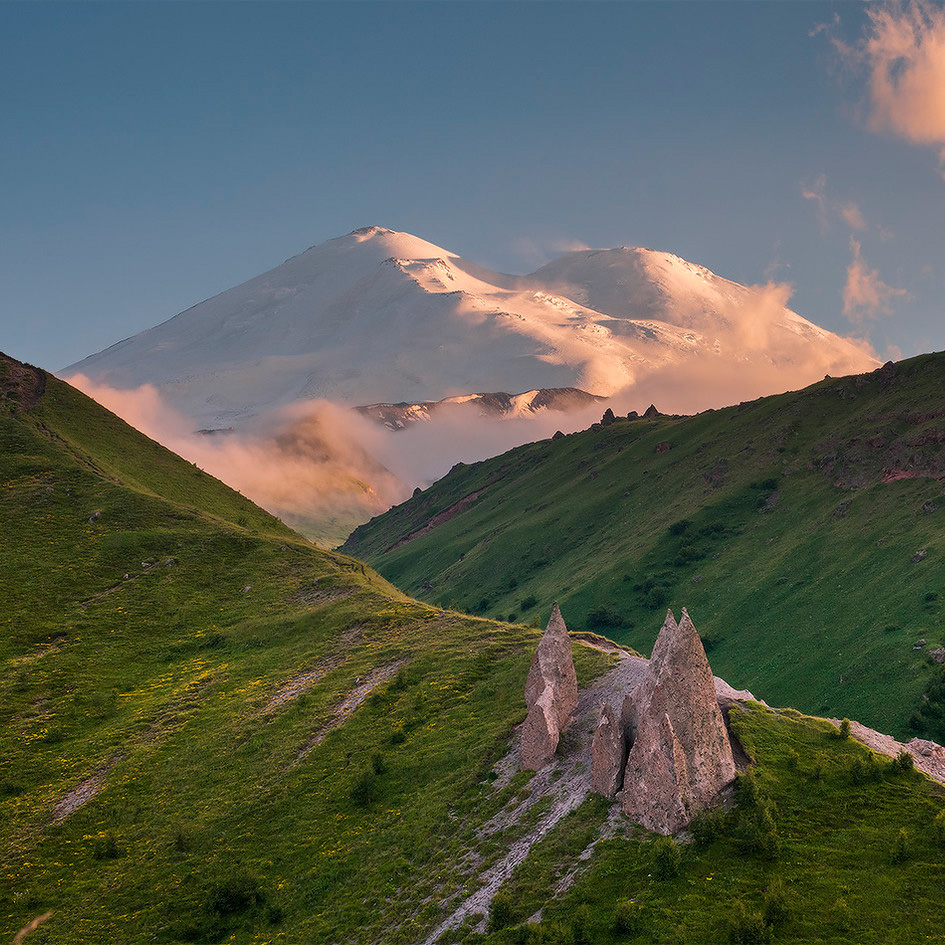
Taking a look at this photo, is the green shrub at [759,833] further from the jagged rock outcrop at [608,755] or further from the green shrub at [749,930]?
the jagged rock outcrop at [608,755]

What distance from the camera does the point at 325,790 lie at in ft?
160

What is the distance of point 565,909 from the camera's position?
106ft

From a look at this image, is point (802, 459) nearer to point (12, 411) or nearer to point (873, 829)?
point (873, 829)

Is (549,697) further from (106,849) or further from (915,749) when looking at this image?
(106,849)

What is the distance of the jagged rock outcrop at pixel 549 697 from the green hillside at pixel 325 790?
157 cm

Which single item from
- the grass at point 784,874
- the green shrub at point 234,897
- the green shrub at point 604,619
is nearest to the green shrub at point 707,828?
the grass at point 784,874

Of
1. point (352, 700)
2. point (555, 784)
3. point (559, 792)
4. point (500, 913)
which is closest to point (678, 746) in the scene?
point (559, 792)

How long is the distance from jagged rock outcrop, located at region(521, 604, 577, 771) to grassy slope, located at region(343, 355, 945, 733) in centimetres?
4086

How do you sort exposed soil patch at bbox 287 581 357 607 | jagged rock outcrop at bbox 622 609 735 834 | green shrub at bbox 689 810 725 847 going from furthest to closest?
exposed soil patch at bbox 287 581 357 607 → jagged rock outcrop at bbox 622 609 735 834 → green shrub at bbox 689 810 725 847

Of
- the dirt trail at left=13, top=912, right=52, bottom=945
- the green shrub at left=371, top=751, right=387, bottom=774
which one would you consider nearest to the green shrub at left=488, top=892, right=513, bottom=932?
the green shrub at left=371, top=751, right=387, bottom=774

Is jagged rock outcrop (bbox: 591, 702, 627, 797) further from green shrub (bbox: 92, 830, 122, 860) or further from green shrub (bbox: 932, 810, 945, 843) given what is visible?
green shrub (bbox: 92, 830, 122, 860)

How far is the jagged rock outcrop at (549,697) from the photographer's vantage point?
140 ft

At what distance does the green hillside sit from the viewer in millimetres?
31703

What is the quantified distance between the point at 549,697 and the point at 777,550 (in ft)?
293
